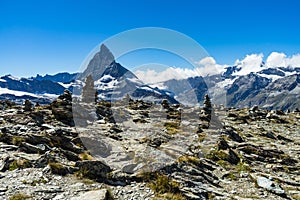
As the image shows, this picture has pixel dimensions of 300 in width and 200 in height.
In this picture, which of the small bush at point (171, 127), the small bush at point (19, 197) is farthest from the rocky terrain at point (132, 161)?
the small bush at point (171, 127)

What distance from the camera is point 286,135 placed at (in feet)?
183

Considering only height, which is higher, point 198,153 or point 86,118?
point 86,118

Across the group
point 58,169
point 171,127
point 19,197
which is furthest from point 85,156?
point 171,127

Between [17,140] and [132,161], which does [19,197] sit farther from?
[17,140]

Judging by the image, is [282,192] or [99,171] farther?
[282,192]

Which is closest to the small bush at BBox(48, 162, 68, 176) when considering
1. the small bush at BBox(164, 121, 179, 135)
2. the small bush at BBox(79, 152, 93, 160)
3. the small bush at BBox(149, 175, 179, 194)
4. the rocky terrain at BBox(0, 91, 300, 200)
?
the rocky terrain at BBox(0, 91, 300, 200)

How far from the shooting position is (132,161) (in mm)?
24828

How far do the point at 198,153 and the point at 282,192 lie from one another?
11223 mm

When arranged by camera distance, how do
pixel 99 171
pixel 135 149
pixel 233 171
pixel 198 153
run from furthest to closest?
pixel 198 153, pixel 135 149, pixel 233 171, pixel 99 171

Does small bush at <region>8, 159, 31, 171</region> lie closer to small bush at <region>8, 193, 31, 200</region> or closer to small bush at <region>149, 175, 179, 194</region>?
small bush at <region>8, 193, 31, 200</region>

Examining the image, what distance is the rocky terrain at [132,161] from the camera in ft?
65.1

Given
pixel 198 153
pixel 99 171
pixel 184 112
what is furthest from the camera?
pixel 184 112

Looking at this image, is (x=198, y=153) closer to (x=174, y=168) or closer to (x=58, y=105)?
(x=174, y=168)

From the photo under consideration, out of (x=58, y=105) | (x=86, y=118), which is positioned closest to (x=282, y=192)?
(x=86, y=118)
